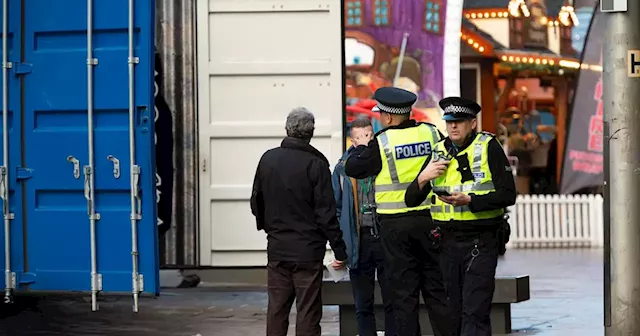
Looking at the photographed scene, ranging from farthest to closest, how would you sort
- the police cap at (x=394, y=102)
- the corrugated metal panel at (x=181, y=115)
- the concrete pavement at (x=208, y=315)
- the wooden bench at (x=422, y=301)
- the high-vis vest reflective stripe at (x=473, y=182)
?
the corrugated metal panel at (x=181, y=115) → the concrete pavement at (x=208, y=315) → the wooden bench at (x=422, y=301) → the police cap at (x=394, y=102) → the high-vis vest reflective stripe at (x=473, y=182)

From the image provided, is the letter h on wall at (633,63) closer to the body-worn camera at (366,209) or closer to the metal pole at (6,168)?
the body-worn camera at (366,209)

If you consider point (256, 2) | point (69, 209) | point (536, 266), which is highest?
point (256, 2)

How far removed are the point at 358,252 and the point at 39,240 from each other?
2394 mm

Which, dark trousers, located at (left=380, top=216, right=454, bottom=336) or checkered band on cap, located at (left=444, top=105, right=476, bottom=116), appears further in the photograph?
dark trousers, located at (left=380, top=216, right=454, bottom=336)

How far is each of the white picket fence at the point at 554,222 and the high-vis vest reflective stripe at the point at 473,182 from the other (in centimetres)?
1178

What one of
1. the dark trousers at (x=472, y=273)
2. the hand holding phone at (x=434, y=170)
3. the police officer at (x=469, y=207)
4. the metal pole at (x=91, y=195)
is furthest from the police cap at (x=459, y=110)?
the metal pole at (x=91, y=195)

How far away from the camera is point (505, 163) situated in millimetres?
8117

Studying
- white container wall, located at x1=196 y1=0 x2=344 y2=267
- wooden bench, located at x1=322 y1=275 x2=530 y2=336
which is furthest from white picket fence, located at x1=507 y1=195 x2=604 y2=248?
wooden bench, located at x1=322 y1=275 x2=530 y2=336

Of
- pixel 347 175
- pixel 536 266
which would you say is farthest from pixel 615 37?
pixel 536 266

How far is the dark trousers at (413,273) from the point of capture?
859cm

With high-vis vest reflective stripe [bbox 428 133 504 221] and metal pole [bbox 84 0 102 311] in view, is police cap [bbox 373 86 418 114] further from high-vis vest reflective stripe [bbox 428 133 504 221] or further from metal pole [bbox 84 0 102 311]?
metal pole [bbox 84 0 102 311]

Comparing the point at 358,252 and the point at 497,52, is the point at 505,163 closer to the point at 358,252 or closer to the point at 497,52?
the point at 358,252

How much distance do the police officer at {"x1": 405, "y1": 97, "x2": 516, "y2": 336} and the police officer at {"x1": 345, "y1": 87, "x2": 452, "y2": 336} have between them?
1.09ft

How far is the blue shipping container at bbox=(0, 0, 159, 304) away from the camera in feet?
31.2
